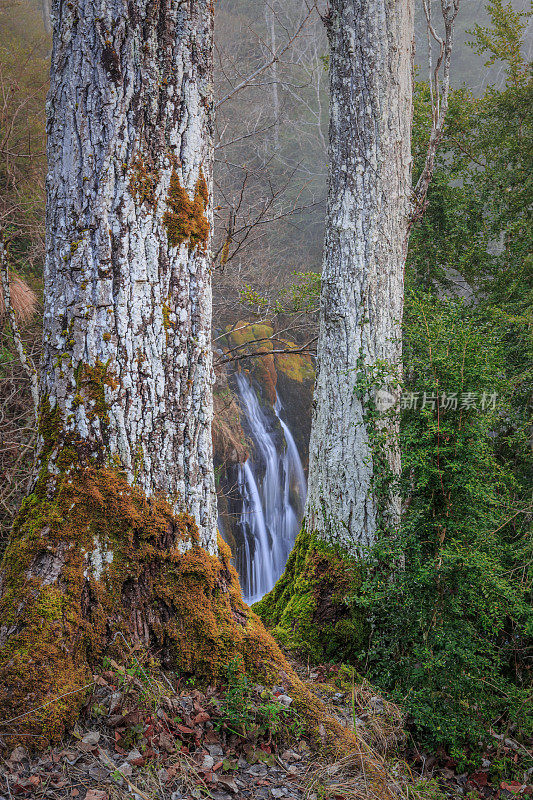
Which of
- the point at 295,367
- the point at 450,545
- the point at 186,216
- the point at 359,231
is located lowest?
the point at 450,545

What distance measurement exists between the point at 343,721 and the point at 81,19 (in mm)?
3607

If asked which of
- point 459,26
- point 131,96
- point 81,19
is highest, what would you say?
point 459,26

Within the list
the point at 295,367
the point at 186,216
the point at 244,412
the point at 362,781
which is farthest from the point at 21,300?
the point at 295,367

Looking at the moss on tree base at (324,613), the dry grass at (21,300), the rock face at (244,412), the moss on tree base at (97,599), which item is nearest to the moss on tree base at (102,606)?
the moss on tree base at (97,599)

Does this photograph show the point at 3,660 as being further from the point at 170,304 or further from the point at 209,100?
the point at 209,100

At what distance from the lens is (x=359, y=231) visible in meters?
3.97

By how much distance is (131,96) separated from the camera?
232 cm

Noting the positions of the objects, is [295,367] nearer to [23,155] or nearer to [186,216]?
[23,155]

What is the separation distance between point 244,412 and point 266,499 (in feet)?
5.61

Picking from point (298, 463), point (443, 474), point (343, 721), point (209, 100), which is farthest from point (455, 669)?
point (298, 463)

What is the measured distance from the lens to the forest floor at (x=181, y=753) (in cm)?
184

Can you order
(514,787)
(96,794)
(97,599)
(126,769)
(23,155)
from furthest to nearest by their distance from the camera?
(23,155)
(514,787)
(97,599)
(126,769)
(96,794)

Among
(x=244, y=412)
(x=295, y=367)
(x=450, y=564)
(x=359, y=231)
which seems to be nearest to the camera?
(x=450, y=564)

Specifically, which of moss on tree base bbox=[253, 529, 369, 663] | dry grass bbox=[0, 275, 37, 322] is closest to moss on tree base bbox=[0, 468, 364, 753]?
moss on tree base bbox=[253, 529, 369, 663]
